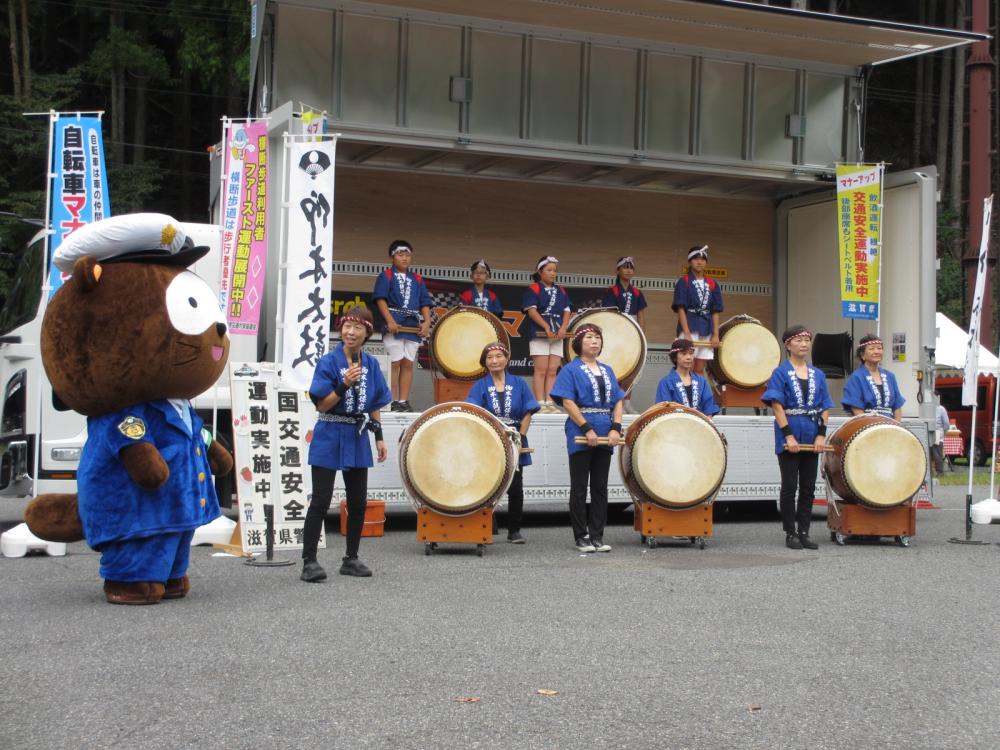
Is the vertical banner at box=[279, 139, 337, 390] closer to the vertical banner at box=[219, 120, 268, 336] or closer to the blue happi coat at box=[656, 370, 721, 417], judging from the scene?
the vertical banner at box=[219, 120, 268, 336]

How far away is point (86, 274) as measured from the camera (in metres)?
6.71

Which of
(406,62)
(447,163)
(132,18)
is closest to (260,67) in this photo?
(406,62)

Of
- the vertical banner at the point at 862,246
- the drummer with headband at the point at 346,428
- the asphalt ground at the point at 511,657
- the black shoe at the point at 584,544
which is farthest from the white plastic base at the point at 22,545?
the vertical banner at the point at 862,246

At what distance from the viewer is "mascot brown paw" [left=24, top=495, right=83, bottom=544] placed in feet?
23.5

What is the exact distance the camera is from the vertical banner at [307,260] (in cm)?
905

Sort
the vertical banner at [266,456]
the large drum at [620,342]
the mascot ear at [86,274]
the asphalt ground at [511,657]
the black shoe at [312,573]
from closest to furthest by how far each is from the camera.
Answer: the asphalt ground at [511,657] → the mascot ear at [86,274] → the black shoe at [312,573] → the vertical banner at [266,456] → the large drum at [620,342]

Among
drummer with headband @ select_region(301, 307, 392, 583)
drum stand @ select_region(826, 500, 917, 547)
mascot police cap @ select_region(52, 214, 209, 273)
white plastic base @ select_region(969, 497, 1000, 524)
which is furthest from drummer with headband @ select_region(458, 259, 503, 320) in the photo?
mascot police cap @ select_region(52, 214, 209, 273)

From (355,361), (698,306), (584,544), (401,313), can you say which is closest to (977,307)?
(698,306)

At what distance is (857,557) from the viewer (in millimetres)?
9359

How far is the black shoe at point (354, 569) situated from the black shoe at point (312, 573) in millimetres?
246

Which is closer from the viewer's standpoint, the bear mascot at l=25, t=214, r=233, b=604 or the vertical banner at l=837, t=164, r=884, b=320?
the bear mascot at l=25, t=214, r=233, b=604

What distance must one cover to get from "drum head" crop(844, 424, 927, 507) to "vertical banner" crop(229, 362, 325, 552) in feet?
14.6

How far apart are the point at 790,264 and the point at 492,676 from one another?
1065 centimetres

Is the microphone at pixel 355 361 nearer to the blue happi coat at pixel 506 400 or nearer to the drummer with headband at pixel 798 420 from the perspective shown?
the blue happi coat at pixel 506 400
